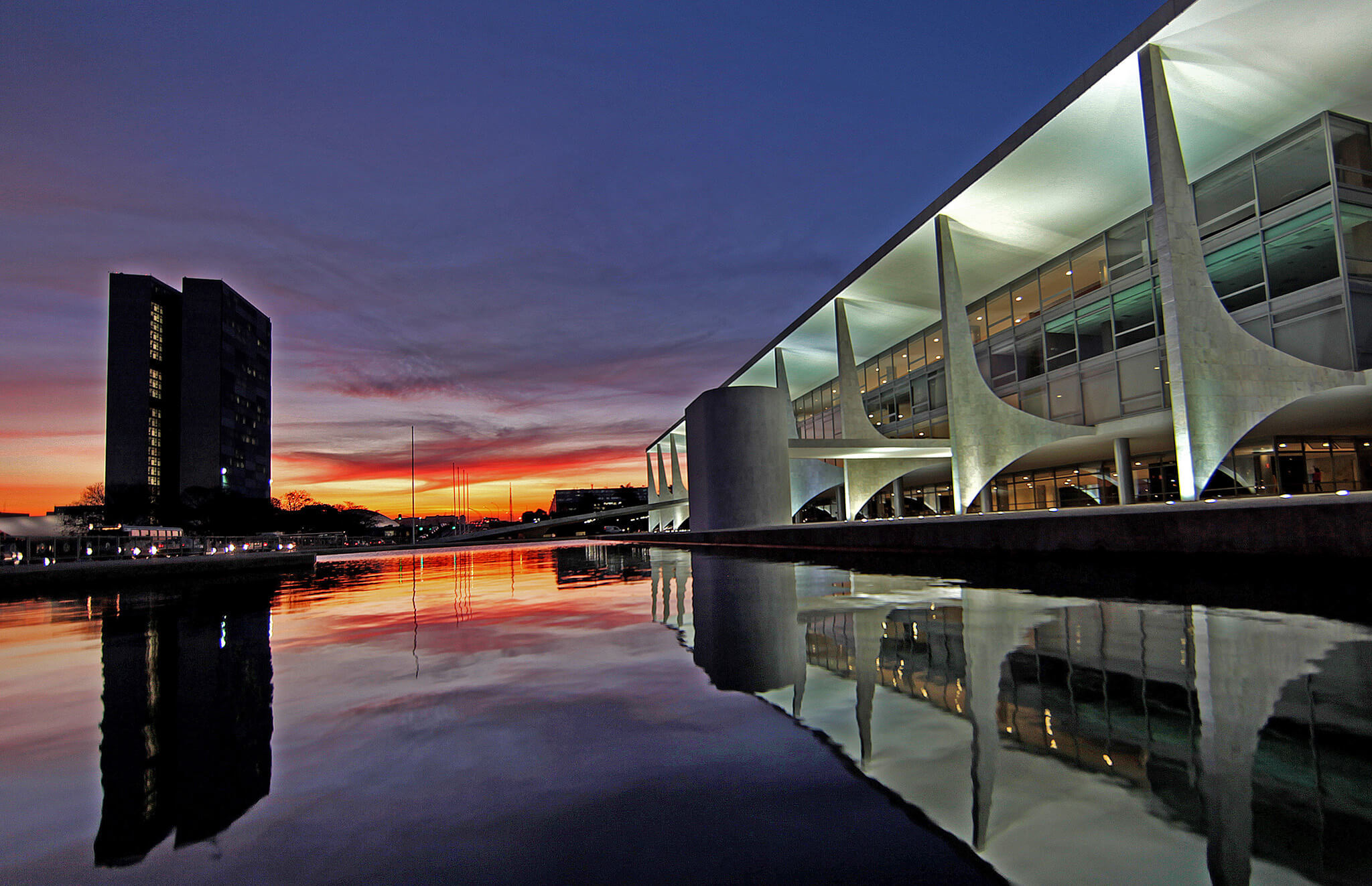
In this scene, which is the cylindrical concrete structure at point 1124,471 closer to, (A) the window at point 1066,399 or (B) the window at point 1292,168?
(A) the window at point 1066,399

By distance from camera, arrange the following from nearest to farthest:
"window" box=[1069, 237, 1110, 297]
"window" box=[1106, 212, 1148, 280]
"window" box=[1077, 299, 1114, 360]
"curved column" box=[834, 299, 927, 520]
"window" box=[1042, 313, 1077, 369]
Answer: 1. "window" box=[1106, 212, 1148, 280]
2. "window" box=[1077, 299, 1114, 360]
3. "window" box=[1069, 237, 1110, 297]
4. "window" box=[1042, 313, 1077, 369]
5. "curved column" box=[834, 299, 927, 520]

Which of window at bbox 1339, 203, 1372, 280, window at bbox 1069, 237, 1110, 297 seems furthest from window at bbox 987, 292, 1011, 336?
window at bbox 1339, 203, 1372, 280

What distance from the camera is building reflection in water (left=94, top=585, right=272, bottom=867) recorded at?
2.26m

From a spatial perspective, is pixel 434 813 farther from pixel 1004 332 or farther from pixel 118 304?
pixel 118 304

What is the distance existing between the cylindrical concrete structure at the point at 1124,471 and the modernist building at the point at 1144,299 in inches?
3.1

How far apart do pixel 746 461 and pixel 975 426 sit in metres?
9.55

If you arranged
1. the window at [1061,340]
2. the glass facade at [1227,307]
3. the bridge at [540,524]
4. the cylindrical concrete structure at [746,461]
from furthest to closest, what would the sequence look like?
the bridge at [540,524]
the cylindrical concrete structure at [746,461]
the window at [1061,340]
the glass facade at [1227,307]

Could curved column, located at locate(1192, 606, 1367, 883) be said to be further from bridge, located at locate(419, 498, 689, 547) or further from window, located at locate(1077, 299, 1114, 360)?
bridge, located at locate(419, 498, 689, 547)

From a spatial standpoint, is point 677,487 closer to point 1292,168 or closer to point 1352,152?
point 1292,168

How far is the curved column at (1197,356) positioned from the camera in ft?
54.0

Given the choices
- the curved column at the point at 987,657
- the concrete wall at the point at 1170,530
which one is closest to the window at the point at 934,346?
the concrete wall at the point at 1170,530

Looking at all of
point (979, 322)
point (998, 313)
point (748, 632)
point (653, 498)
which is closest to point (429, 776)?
point (748, 632)

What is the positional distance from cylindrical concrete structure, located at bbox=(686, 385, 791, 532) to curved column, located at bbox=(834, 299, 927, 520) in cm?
463

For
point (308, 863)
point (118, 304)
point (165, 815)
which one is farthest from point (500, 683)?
point (118, 304)
